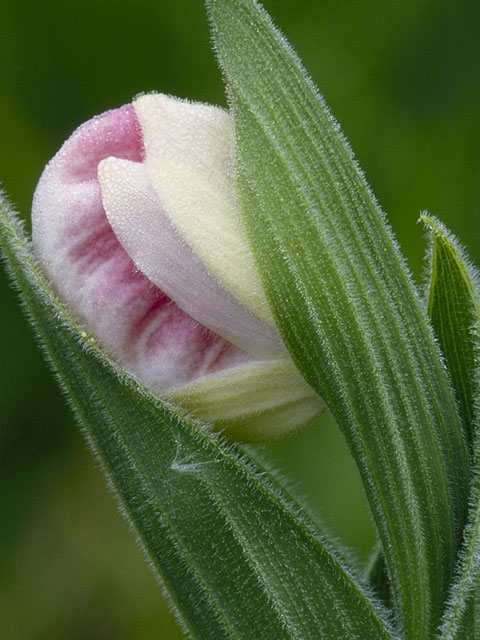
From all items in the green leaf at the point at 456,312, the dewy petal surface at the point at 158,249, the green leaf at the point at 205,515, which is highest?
the dewy petal surface at the point at 158,249

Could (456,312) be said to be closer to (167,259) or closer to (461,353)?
(461,353)

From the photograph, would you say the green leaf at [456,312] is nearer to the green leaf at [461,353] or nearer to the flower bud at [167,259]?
the green leaf at [461,353]

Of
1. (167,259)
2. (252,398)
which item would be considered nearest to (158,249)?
(167,259)

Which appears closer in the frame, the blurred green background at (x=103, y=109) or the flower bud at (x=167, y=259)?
the flower bud at (x=167, y=259)

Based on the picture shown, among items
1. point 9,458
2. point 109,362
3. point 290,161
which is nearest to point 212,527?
point 109,362

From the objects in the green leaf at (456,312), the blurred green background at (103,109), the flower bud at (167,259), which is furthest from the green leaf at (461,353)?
the blurred green background at (103,109)

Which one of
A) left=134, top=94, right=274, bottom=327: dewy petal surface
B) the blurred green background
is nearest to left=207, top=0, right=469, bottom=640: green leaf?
left=134, top=94, right=274, bottom=327: dewy petal surface

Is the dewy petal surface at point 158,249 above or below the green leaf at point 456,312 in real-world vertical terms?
above

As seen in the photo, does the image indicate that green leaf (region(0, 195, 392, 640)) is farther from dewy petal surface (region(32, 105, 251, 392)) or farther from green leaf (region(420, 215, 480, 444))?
green leaf (region(420, 215, 480, 444))
